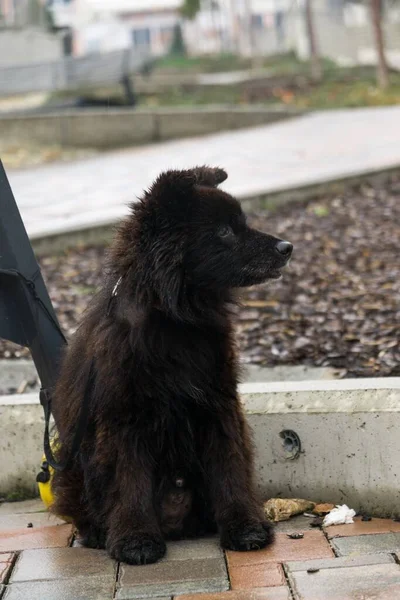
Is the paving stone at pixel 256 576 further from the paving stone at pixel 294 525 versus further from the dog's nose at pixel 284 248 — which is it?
the dog's nose at pixel 284 248

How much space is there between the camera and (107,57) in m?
24.1

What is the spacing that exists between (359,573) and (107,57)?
21.9 metres

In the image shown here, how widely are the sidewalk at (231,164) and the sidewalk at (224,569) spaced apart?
5.25 meters

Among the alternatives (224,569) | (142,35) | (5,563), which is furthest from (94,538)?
(142,35)

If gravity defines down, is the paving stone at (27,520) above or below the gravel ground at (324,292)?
above

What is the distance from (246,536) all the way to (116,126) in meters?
14.9

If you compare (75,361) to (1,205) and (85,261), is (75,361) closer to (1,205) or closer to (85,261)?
(1,205)

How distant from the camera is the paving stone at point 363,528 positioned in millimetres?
3832

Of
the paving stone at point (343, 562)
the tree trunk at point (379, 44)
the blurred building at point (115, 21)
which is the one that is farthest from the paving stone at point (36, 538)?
the blurred building at point (115, 21)

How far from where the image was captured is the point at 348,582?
322 cm

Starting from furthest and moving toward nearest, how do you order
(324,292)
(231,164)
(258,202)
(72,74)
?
(72,74) < (231,164) < (258,202) < (324,292)

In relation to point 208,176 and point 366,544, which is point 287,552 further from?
point 208,176

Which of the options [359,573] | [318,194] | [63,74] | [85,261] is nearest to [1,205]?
[359,573]

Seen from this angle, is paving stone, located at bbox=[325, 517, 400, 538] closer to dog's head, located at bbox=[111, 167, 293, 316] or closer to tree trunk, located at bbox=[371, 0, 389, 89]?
dog's head, located at bbox=[111, 167, 293, 316]
